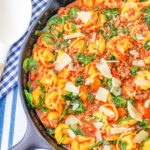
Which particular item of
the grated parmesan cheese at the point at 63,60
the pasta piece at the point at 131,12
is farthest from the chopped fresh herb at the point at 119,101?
the pasta piece at the point at 131,12

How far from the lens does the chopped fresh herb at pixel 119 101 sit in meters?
4.21

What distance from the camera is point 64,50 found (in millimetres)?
4523

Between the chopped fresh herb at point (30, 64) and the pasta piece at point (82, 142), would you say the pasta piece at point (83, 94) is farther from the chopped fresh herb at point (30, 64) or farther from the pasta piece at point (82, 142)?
the chopped fresh herb at point (30, 64)

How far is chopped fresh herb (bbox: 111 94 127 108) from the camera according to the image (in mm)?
4211

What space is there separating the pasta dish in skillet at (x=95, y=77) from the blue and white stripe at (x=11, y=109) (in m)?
0.72

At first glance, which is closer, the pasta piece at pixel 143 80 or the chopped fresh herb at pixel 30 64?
the pasta piece at pixel 143 80

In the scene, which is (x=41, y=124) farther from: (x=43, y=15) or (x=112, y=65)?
(x=43, y=15)

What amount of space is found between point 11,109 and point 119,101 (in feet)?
6.04

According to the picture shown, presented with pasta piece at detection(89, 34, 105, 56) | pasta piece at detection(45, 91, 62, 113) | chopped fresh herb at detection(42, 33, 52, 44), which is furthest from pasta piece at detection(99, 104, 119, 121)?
chopped fresh herb at detection(42, 33, 52, 44)

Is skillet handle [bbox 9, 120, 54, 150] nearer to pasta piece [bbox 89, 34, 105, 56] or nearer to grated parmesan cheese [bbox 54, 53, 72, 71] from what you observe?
grated parmesan cheese [bbox 54, 53, 72, 71]

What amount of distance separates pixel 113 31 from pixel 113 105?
43.0 inches

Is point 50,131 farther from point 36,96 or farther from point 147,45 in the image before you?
point 147,45

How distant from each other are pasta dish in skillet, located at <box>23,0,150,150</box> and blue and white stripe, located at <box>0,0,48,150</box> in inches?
28.4

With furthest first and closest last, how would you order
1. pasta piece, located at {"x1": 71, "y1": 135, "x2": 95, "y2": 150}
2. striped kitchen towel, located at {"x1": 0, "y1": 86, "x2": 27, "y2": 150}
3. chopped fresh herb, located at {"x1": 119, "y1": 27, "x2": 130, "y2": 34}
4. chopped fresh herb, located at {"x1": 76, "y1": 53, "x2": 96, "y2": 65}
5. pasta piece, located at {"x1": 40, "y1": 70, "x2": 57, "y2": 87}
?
striped kitchen towel, located at {"x1": 0, "y1": 86, "x2": 27, "y2": 150}
chopped fresh herb, located at {"x1": 119, "y1": 27, "x2": 130, "y2": 34}
chopped fresh herb, located at {"x1": 76, "y1": 53, "x2": 96, "y2": 65}
pasta piece, located at {"x1": 40, "y1": 70, "x2": 57, "y2": 87}
pasta piece, located at {"x1": 71, "y1": 135, "x2": 95, "y2": 150}
